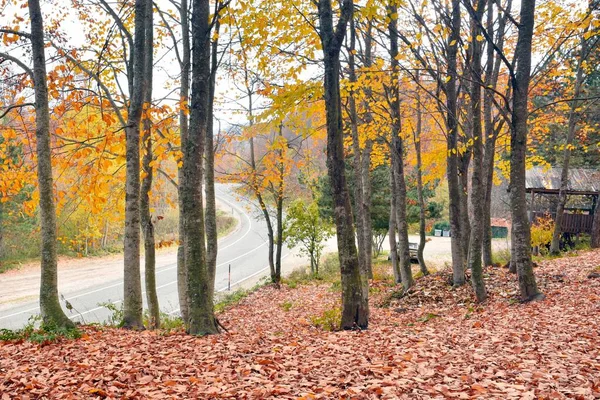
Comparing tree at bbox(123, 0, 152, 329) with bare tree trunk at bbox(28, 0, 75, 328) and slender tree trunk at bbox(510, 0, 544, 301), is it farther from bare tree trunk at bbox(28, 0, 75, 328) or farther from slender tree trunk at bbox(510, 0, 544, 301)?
slender tree trunk at bbox(510, 0, 544, 301)

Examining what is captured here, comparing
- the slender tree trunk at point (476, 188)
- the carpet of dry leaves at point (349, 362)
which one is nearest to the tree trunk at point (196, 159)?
the carpet of dry leaves at point (349, 362)

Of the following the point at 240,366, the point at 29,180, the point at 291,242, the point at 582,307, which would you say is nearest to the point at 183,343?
the point at 240,366

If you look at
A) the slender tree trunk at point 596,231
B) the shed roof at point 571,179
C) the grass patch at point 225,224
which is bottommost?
the grass patch at point 225,224

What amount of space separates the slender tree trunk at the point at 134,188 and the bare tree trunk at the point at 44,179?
1268 millimetres

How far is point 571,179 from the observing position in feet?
78.8

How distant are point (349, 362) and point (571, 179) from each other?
2484 cm

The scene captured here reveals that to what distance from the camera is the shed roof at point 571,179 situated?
923 inches

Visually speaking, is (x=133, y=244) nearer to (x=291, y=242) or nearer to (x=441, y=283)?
(x=441, y=283)

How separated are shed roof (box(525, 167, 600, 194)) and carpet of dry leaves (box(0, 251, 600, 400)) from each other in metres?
19.1

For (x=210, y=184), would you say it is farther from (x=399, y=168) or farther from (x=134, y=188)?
(x=399, y=168)

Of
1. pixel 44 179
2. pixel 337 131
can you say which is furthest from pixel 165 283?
pixel 337 131

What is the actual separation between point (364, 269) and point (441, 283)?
3.85m

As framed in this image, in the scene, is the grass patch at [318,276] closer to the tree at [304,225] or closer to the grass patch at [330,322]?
the tree at [304,225]

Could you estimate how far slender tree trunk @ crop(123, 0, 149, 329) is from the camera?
287 inches
